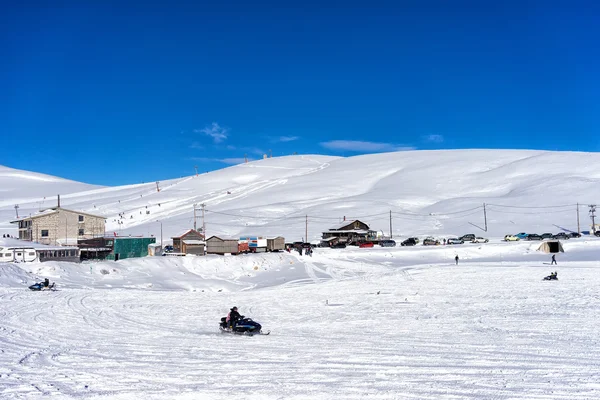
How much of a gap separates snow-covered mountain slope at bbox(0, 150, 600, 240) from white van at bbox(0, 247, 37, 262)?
43.6 m

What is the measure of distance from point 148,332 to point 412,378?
36.7 feet

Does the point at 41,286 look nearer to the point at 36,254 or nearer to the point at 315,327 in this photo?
the point at 36,254

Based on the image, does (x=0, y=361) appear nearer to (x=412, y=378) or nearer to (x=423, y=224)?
(x=412, y=378)

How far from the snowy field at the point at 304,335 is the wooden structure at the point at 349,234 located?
31393 millimetres

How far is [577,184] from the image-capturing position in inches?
4077

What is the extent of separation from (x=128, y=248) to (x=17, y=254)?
9346 millimetres

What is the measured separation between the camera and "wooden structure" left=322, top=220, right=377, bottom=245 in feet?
239

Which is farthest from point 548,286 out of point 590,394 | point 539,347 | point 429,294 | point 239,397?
point 239,397

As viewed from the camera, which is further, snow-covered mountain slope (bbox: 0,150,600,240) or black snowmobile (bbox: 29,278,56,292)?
snow-covered mountain slope (bbox: 0,150,600,240)

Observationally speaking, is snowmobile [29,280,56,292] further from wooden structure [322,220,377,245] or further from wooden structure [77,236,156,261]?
wooden structure [322,220,377,245]

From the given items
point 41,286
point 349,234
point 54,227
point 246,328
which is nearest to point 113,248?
point 54,227

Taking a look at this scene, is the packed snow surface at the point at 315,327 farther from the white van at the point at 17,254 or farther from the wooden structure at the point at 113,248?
the wooden structure at the point at 113,248

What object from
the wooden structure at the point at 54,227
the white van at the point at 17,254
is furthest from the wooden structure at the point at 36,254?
the wooden structure at the point at 54,227

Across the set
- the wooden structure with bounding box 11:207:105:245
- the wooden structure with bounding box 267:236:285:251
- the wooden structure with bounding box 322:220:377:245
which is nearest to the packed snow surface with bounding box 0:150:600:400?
the wooden structure with bounding box 267:236:285:251
